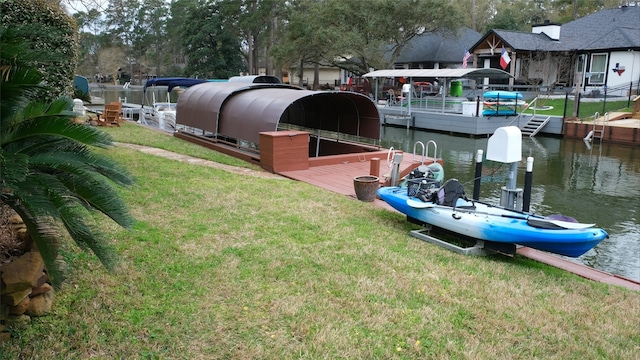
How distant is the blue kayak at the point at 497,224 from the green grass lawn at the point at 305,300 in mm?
378

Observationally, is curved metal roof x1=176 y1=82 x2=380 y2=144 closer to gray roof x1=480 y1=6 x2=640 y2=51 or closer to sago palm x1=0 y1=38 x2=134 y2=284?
sago palm x1=0 y1=38 x2=134 y2=284

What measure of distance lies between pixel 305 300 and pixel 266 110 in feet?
29.0

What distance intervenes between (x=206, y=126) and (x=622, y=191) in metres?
12.1

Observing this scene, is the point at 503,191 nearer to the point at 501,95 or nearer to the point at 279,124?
the point at 279,124

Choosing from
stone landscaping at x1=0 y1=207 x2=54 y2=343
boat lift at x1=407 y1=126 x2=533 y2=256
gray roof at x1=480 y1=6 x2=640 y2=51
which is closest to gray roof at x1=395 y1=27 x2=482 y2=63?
gray roof at x1=480 y1=6 x2=640 y2=51

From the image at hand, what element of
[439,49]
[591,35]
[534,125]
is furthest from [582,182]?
[439,49]

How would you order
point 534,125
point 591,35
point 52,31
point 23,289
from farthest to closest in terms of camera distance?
point 591,35 → point 534,125 → point 52,31 → point 23,289

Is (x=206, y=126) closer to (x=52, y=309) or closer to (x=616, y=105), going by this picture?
(x=52, y=309)

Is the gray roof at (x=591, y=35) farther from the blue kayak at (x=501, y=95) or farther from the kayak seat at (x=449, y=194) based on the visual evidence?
the kayak seat at (x=449, y=194)

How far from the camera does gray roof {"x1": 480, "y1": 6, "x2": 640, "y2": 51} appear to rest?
3366 cm

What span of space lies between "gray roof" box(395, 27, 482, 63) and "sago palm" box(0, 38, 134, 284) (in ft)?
136

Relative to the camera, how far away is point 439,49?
44.8 meters

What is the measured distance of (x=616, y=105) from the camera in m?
29.0

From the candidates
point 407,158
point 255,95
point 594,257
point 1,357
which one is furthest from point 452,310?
point 255,95
